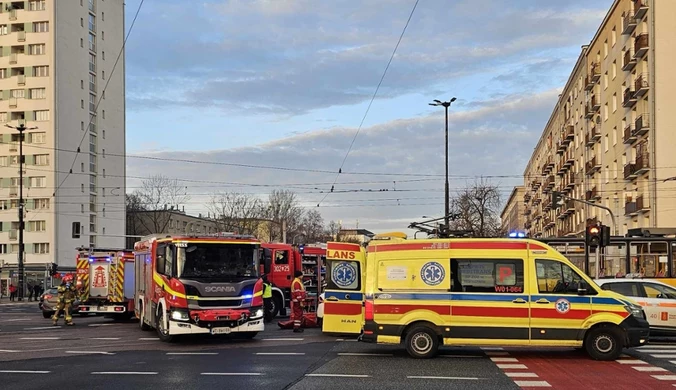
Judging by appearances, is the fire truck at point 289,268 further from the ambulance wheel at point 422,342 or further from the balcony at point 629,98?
the balcony at point 629,98

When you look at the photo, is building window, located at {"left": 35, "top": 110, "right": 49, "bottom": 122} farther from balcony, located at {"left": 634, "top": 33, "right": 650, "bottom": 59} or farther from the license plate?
the license plate

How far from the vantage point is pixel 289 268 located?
30.4 metres

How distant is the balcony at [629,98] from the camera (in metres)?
49.2

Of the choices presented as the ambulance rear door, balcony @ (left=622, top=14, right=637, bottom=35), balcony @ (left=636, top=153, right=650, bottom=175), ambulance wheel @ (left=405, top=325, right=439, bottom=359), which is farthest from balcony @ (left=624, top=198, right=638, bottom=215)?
ambulance wheel @ (left=405, top=325, right=439, bottom=359)

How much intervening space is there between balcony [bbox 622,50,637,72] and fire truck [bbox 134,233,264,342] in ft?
123

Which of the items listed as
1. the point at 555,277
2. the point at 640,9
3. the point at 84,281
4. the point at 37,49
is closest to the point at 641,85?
the point at 640,9

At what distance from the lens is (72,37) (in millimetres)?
79250

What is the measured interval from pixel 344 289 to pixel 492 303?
4.23 m

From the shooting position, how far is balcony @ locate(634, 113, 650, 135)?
1857 inches

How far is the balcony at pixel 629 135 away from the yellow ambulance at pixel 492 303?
1427 inches

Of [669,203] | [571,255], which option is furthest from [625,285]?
[669,203]

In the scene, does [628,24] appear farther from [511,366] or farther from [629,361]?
[511,366]

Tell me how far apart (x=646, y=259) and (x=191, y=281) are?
55.0 feet

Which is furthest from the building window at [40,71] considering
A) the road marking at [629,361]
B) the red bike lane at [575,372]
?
the road marking at [629,361]
